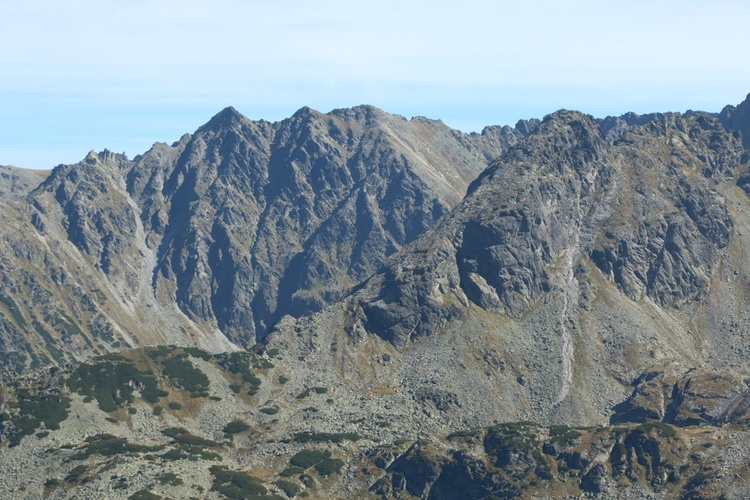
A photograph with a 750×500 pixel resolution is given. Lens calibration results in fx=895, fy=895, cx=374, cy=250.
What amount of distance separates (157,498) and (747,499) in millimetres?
130528

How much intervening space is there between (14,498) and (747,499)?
534 ft

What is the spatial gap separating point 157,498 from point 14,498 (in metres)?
32.4

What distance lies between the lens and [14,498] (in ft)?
655

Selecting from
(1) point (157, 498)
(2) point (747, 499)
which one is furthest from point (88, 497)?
(2) point (747, 499)

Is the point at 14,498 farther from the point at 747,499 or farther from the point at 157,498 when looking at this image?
the point at 747,499

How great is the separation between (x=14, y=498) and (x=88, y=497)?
16812mm

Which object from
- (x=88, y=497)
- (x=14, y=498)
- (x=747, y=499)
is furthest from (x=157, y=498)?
(x=747, y=499)

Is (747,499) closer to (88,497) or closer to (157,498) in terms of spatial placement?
(157,498)

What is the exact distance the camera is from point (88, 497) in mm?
198625

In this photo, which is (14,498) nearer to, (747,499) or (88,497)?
(88,497)

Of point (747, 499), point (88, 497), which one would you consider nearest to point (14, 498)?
point (88, 497)

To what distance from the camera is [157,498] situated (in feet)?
649

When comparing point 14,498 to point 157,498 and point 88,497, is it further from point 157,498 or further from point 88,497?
point 157,498
